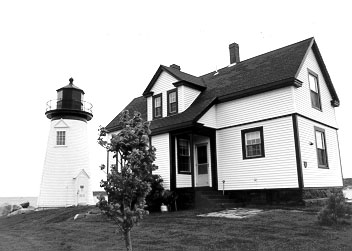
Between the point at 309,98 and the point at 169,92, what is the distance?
285 inches

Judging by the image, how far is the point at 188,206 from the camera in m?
16.2

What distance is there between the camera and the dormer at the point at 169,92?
18609 millimetres

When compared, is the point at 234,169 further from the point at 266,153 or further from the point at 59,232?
the point at 59,232

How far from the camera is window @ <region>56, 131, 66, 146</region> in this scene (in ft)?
88.1

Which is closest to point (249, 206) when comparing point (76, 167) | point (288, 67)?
point (288, 67)

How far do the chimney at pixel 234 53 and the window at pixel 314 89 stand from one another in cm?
555

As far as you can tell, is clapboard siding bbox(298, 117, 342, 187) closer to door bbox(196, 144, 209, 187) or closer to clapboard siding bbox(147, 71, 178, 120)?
door bbox(196, 144, 209, 187)

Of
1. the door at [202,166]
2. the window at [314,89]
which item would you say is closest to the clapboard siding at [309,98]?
the window at [314,89]

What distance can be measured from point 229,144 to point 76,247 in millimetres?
9408

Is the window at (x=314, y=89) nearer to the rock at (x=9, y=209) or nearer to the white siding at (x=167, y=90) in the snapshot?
the white siding at (x=167, y=90)

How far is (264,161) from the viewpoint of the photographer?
50.9ft

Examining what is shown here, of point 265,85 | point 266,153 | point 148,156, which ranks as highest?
point 265,85

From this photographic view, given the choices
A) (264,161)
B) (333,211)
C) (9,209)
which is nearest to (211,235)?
(333,211)

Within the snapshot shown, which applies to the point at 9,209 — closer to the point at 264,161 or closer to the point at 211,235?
the point at 264,161
